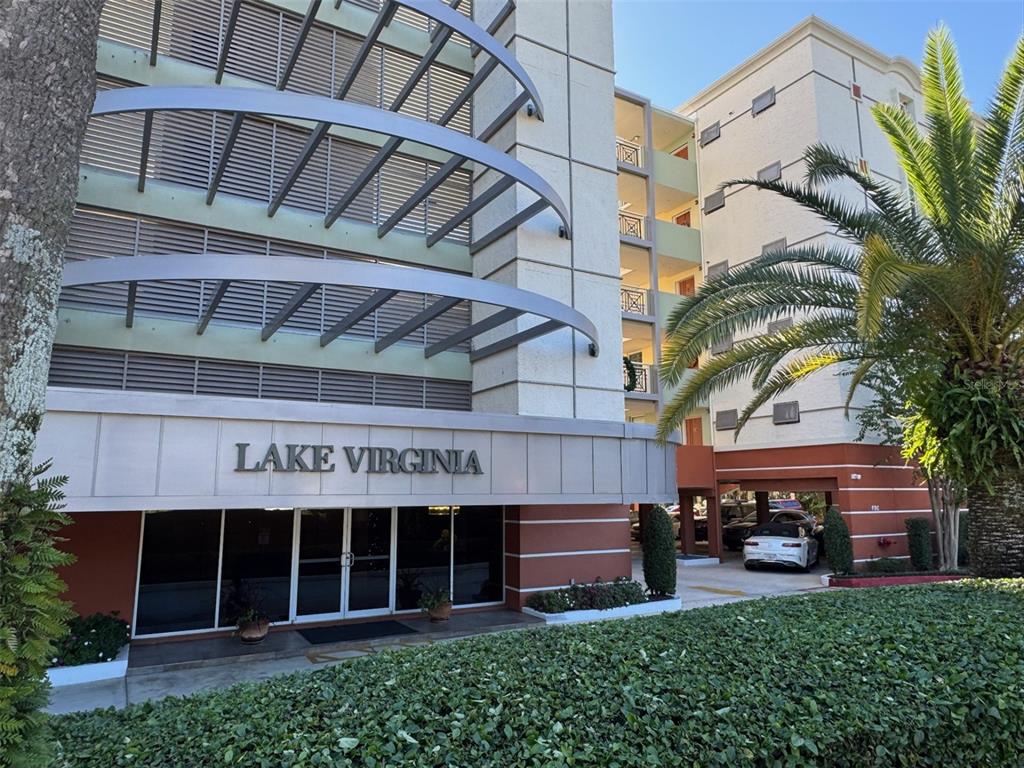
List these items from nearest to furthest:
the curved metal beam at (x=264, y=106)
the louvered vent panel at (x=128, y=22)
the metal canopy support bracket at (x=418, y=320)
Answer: the curved metal beam at (x=264, y=106), the metal canopy support bracket at (x=418, y=320), the louvered vent panel at (x=128, y=22)

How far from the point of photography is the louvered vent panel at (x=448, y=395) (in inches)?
579

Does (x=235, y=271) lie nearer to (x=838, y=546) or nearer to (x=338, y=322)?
(x=338, y=322)

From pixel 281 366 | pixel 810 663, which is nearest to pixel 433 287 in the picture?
pixel 281 366

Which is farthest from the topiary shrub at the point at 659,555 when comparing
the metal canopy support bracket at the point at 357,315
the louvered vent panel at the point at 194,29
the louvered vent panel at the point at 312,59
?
the louvered vent panel at the point at 194,29

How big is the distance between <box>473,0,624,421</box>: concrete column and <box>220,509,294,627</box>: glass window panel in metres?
4.86

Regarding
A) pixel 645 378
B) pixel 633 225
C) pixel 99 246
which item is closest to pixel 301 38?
pixel 99 246

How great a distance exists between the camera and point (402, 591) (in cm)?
1376

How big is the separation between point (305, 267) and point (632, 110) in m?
18.4

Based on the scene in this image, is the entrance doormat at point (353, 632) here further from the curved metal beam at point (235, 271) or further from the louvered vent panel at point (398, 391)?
the curved metal beam at point (235, 271)

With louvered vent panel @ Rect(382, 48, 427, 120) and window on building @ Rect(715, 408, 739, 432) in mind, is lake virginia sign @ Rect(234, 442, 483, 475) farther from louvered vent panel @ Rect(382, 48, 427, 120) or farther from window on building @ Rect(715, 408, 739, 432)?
window on building @ Rect(715, 408, 739, 432)

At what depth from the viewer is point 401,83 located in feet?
49.2

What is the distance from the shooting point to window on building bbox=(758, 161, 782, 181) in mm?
23406

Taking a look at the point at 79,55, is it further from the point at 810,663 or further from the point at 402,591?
the point at 402,591

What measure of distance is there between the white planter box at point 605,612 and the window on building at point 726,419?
11.3m
